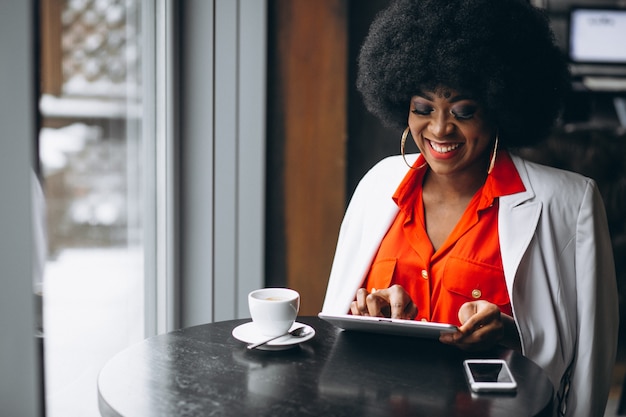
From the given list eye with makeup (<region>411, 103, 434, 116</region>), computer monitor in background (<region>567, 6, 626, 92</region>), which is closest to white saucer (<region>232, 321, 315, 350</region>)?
eye with makeup (<region>411, 103, 434, 116</region>)

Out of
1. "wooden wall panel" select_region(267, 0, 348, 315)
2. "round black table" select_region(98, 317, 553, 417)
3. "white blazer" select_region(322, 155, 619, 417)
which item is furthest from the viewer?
"wooden wall panel" select_region(267, 0, 348, 315)

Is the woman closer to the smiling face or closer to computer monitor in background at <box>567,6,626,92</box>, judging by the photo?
the smiling face

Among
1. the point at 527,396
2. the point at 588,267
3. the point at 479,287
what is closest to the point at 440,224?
the point at 479,287

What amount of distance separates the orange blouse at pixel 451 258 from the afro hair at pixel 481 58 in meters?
0.15

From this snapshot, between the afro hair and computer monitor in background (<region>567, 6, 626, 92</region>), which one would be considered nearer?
the afro hair

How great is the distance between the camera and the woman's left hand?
1.18m

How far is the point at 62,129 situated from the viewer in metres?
1.53

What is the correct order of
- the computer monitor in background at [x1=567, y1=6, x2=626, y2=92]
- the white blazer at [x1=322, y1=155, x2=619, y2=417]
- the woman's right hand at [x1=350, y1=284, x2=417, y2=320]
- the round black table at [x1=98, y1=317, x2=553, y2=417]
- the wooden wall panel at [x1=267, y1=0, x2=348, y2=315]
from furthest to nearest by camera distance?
the computer monitor in background at [x1=567, y1=6, x2=626, y2=92] < the wooden wall panel at [x1=267, y1=0, x2=348, y2=315] < the white blazer at [x1=322, y1=155, x2=619, y2=417] < the woman's right hand at [x1=350, y1=284, x2=417, y2=320] < the round black table at [x1=98, y1=317, x2=553, y2=417]

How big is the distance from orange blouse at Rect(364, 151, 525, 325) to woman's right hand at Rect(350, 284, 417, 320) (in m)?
0.18

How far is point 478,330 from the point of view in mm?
1207

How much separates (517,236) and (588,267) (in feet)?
0.57

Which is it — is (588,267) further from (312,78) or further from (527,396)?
(312,78)

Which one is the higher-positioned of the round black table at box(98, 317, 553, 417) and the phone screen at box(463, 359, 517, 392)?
the phone screen at box(463, 359, 517, 392)

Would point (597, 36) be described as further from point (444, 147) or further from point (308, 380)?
point (308, 380)
